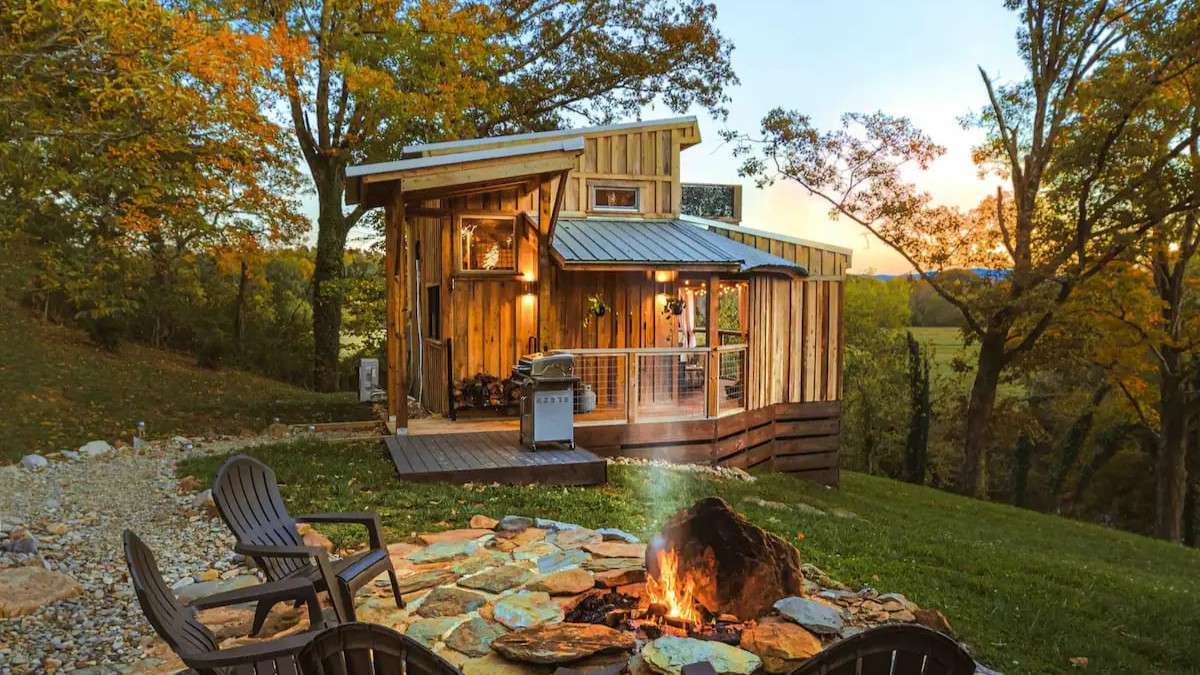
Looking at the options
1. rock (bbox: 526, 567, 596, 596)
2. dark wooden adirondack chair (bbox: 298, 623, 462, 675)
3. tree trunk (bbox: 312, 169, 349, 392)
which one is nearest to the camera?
dark wooden adirondack chair (bbox: 298, 623, 462, 675)

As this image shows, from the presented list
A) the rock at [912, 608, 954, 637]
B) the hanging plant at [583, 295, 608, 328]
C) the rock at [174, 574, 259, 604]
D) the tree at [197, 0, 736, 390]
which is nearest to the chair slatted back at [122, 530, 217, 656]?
the rock at [174, 574, 259, 604]

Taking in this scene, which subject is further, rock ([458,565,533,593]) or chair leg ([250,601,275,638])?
rock ([458,565,533,593])

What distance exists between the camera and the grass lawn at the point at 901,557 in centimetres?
509

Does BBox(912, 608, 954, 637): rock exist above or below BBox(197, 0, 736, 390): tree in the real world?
below

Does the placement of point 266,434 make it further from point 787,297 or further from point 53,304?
point 53,304

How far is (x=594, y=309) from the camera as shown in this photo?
11.8 meters

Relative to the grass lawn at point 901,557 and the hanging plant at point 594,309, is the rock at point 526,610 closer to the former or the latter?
the grass lawn at point 901,557

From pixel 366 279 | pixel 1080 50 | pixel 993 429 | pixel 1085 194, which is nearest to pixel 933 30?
pixel 1080 50

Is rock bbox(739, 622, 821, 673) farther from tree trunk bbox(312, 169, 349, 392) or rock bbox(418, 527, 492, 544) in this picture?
tree trunk bbox(312, 169, 349, 392)

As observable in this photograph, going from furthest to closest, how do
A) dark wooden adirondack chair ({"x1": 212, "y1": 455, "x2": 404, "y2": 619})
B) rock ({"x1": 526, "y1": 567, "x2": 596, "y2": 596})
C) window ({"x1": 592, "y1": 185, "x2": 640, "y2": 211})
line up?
window ({"x1": 592, "y1": 185, "x2": 640, "y2": 211})
rock ({"x1": 526, "y1": 567, "x2": 596, "y2": 596})
dark wooden adirondack chair ({"x1": 212, "y1": 455, "x2": 404, "y2": 619})

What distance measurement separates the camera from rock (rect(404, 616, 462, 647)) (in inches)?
149

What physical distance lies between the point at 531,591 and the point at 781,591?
1.48m

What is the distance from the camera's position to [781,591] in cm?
402

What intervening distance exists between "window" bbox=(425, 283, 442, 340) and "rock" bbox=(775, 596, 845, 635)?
8221mm
